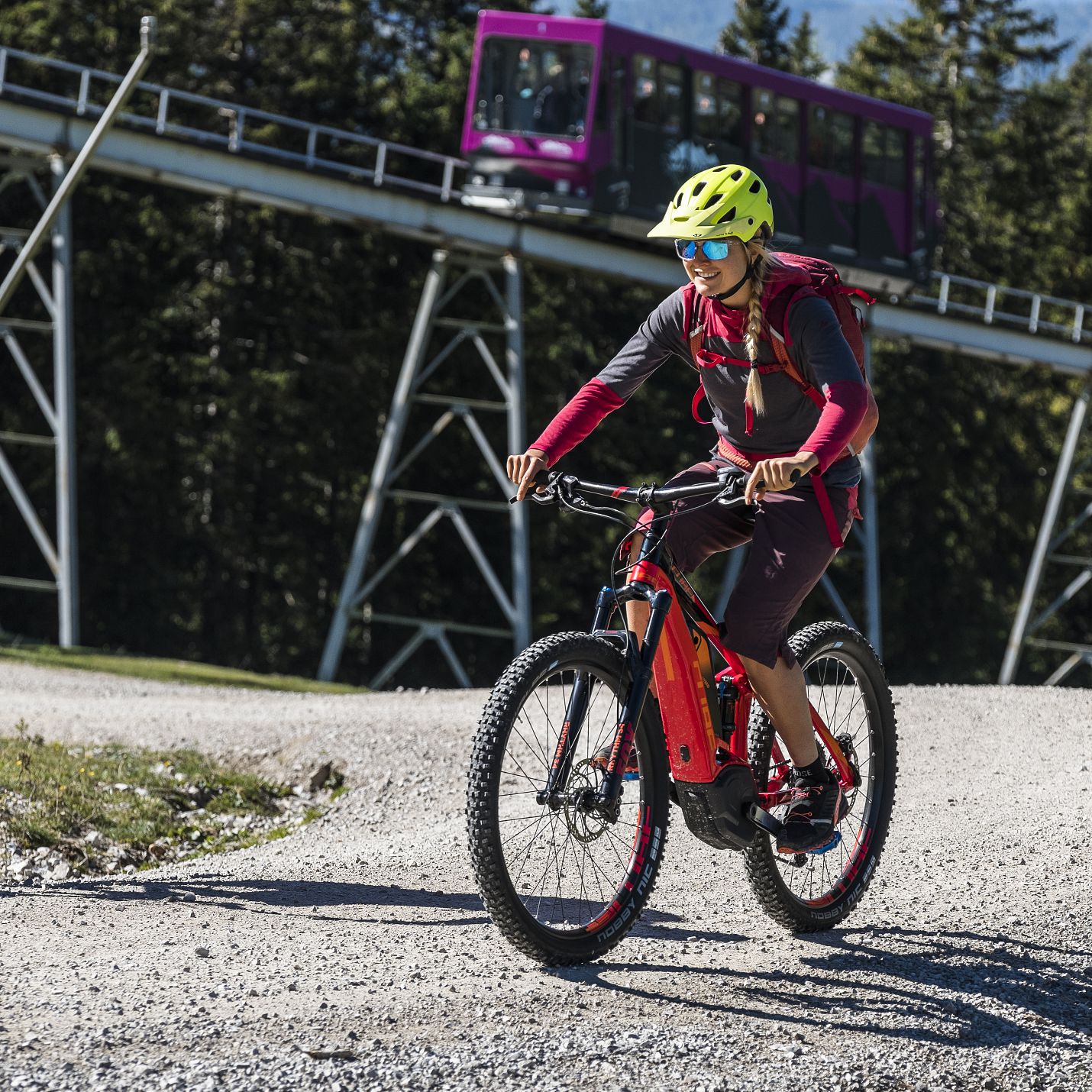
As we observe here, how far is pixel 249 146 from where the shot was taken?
807 inches

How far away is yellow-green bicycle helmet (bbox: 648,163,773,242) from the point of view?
477 cm

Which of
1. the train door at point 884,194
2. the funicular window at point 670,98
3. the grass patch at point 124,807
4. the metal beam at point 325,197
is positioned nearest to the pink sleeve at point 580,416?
the grass patch at point 124,807

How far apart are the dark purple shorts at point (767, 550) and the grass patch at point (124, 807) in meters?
3.58

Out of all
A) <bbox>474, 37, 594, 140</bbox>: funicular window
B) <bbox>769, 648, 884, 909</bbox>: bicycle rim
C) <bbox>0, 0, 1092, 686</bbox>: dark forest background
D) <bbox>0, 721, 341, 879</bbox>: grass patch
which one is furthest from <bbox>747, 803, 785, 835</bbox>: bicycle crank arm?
<bbox>0, 0, 1092, 686</bbox>: dark forest background

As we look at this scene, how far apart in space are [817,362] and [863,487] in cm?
2276

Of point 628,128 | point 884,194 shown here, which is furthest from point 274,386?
point 884,194

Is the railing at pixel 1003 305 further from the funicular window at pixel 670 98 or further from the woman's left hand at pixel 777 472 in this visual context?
the woman's left hand at pixel 777 472

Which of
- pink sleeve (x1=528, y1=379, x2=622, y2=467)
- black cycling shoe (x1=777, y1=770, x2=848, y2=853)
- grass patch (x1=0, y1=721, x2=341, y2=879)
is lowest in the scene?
grass patch (x1=0, y1=721, x2=341, y2=879)

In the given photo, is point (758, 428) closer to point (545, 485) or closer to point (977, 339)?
point (545, 485)

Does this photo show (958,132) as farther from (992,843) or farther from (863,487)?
(992,843)

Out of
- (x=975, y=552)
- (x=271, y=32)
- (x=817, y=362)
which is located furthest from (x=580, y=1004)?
(x=975, y=552)

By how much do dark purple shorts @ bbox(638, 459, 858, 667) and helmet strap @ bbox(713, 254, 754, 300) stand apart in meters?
0.51

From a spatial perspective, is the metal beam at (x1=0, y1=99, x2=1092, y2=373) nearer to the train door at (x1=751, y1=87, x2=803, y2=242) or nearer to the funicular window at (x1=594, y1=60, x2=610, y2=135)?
the funicular window at (x1=594, y1=60, x2=610, y2=135)

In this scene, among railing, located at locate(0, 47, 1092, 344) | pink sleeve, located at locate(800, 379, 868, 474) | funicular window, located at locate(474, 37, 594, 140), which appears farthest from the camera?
funicular window, located at locate(474, 37, 594, 140)
